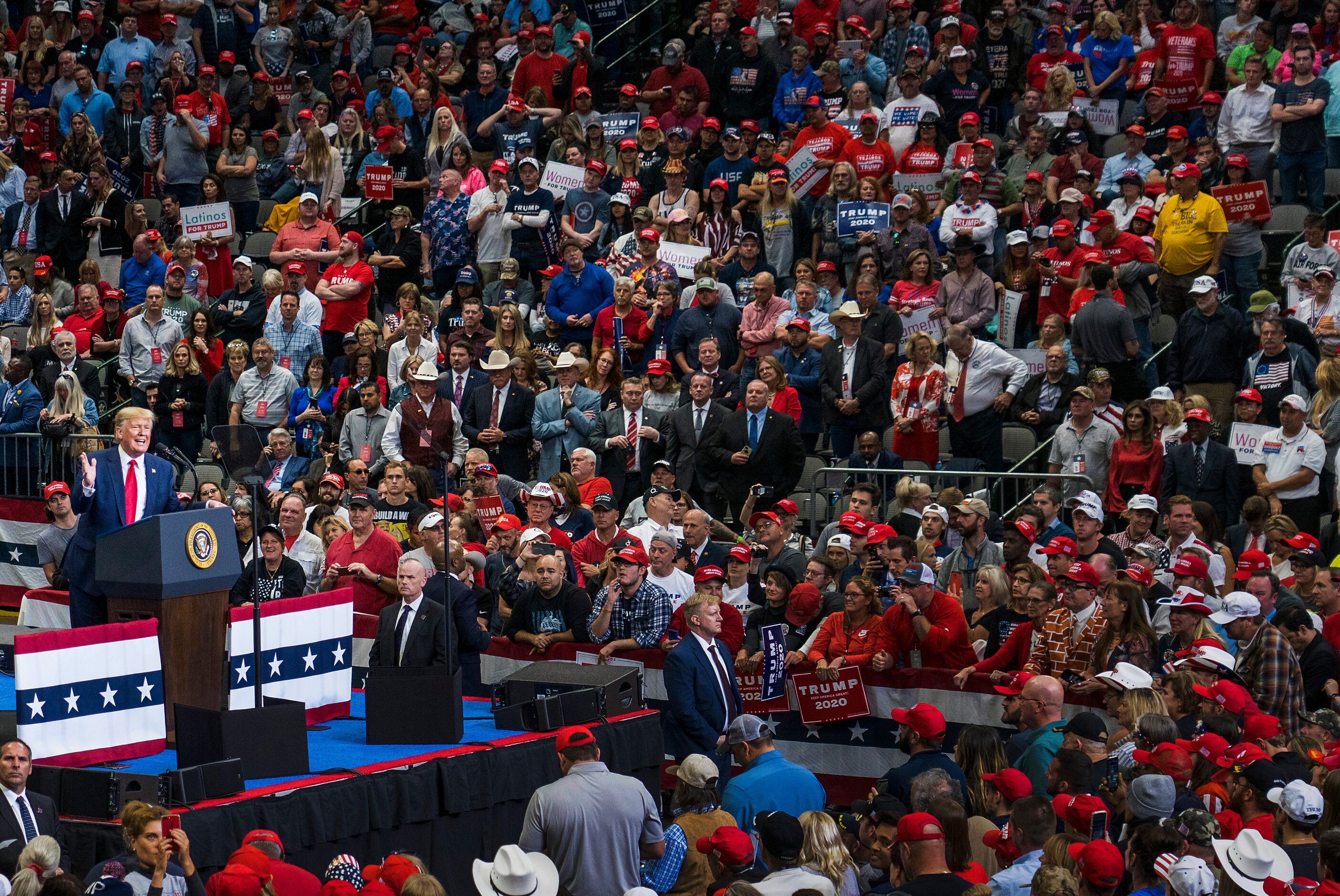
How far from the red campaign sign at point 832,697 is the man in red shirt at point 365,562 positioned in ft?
10.9

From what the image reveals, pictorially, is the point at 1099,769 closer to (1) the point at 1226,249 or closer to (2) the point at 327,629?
(2) the point at 327,629

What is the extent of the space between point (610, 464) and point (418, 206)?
620 cm

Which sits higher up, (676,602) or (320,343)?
(320,343)

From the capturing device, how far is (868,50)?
19688mm

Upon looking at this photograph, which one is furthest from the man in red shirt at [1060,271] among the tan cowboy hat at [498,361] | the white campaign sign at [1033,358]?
the tan cowboy hat at [498,361]

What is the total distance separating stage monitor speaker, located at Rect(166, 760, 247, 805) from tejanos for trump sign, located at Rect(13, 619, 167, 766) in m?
0.72

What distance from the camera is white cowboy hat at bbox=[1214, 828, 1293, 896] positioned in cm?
642

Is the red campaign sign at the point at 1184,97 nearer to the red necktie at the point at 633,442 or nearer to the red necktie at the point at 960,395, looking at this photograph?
the red necktie at the point at 960,395

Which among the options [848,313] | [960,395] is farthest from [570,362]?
[960,395]

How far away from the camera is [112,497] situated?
32.9 ft

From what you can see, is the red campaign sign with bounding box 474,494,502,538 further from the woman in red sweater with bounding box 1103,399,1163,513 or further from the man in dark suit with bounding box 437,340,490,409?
the woman in red sweater with bounding box 1103,399,1163,513

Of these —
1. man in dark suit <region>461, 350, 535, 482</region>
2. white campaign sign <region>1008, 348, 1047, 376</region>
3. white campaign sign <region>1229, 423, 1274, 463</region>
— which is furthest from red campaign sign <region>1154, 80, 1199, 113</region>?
man in dark suit <region>461, 350, 535, 482</region>

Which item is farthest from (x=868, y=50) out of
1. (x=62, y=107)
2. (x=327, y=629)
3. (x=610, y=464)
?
(x=327, y=629)

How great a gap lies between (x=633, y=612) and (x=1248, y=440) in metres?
5.15
